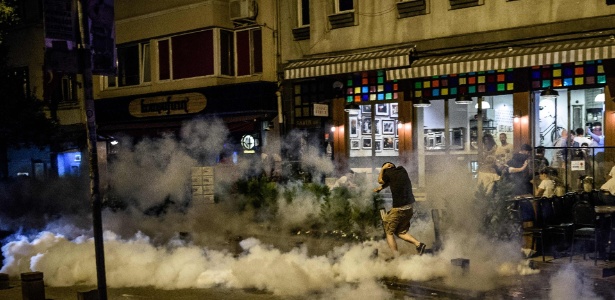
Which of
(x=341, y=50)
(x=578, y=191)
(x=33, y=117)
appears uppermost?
(x=341, y=50)

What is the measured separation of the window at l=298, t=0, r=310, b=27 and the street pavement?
456 inches

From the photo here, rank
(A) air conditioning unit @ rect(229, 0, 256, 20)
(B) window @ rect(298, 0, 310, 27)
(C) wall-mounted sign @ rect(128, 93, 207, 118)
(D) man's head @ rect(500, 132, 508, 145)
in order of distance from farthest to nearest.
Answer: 1. (C) wall-mounted sign @ rect(128, 93, 207, 118)
2. (A) air conditioning unit @ rect(229, 0, 256, 20)
3. (B) window @ rect(298, 0, 310, 27)
4. (D) man's head @ rect(500, 132, 508, 145)

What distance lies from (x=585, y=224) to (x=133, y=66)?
1793 centimetres

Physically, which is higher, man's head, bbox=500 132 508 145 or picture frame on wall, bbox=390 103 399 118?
picture frame on wall, bbox=390 103 399 118

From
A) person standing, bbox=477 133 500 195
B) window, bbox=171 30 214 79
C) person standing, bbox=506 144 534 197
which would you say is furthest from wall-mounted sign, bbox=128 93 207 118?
person standing, bbox=506 144 534 197

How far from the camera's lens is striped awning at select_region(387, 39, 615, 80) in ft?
43.3

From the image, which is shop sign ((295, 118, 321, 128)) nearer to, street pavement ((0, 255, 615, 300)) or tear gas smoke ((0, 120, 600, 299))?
tear gas smoke ((0, 120, 600, 299))

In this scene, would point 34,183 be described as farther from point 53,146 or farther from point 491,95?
point 491,95

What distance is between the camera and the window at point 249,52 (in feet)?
68.8

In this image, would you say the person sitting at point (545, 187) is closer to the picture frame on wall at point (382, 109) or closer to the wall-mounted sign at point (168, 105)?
the picture frame on wall at point (382, 109)

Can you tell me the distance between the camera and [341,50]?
18.1 meters

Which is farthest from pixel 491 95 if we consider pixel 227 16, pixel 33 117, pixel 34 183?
pixel 34 183

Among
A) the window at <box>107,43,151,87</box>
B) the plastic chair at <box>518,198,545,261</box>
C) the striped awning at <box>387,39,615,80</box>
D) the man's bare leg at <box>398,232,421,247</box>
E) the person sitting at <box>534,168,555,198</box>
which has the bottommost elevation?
the man's bare leg at <box>398,232,421,247</box>

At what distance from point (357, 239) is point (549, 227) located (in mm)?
3314
